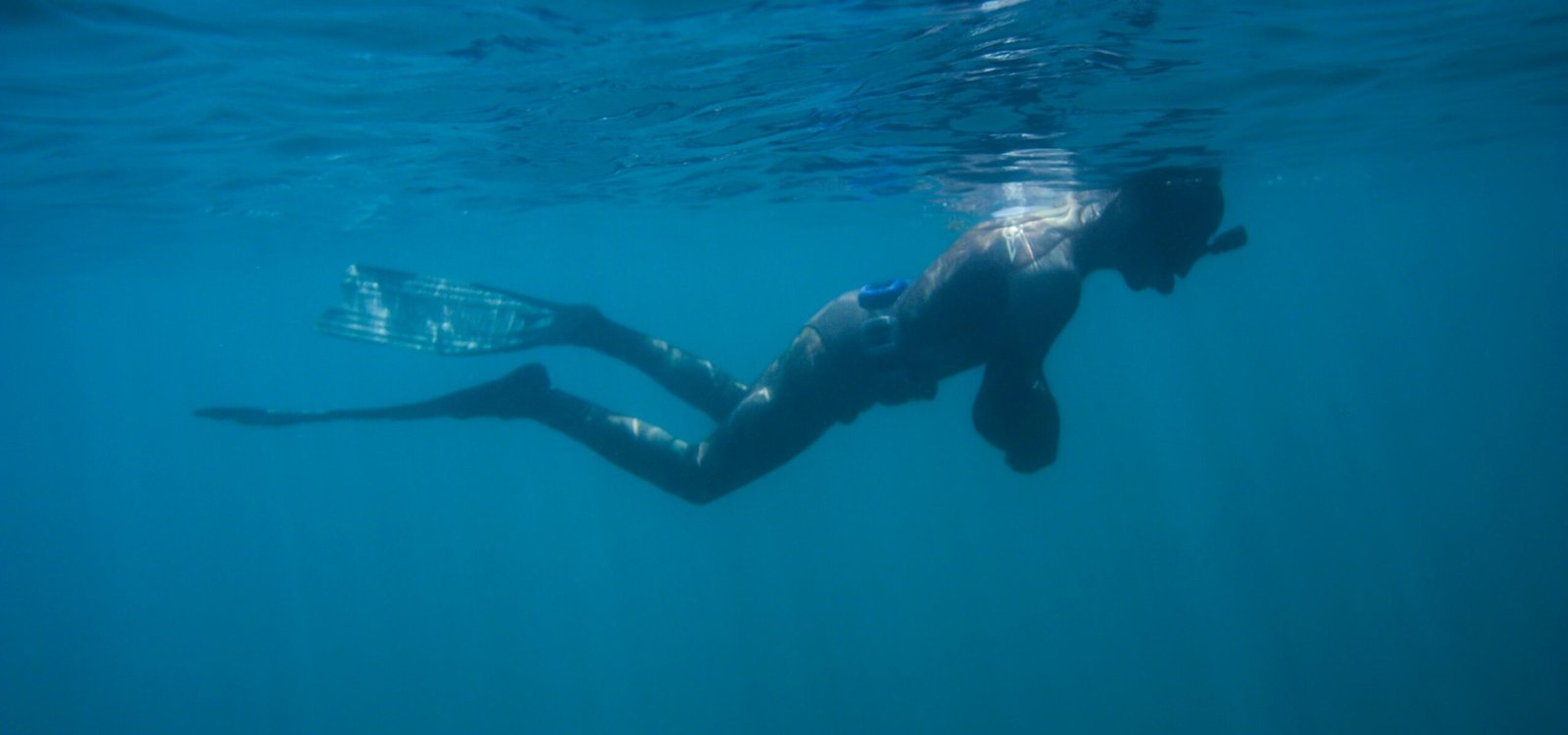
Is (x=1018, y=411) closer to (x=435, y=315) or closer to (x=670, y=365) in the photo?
(x=670, y=365)

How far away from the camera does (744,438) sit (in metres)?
6.05

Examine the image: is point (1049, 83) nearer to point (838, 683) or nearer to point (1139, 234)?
point (1139, 234)

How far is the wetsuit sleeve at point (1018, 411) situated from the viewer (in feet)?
17.0

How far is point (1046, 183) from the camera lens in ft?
55.0

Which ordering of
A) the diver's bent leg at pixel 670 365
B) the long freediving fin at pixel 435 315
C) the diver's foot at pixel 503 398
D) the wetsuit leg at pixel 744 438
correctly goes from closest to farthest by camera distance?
1. the wetsuit leg at pixel 744 438
2. the diver's foot at pixel 503 398
3. the diver's bent leg at pixel 670 365
4. the long freediving fin at pixel 435 315

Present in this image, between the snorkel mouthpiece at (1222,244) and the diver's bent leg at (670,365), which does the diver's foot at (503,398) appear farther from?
the snorkel mouthpiece at (1222,244)

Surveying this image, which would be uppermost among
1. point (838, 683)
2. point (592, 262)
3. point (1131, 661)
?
point (592, 262)

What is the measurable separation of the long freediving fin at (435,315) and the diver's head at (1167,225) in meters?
4.77

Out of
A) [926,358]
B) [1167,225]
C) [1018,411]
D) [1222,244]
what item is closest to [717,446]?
[926,358]

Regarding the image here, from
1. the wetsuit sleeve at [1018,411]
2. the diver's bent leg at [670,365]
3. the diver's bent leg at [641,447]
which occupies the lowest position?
the diver's bent leg at [641,447]

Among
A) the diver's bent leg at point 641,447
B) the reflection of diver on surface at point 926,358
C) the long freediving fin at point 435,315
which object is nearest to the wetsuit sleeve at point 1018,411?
the reflection of diver on surface at point 926,358

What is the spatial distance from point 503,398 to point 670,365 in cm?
146

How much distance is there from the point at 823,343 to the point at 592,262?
1449 inches

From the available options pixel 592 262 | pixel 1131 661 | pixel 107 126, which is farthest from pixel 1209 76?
pixel 592 262
